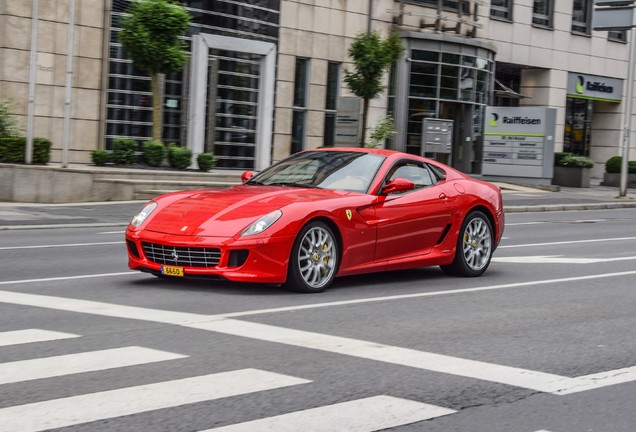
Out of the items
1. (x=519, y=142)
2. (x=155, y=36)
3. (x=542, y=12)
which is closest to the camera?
(x=155, y=36)

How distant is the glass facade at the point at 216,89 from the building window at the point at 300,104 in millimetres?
1634

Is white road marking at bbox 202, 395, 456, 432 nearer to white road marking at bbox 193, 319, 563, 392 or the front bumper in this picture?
white road marking at bbox 193, 319, 563, 392

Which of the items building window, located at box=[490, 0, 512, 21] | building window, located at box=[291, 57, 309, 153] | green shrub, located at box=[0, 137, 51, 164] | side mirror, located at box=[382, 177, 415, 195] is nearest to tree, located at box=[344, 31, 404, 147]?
building window, located at box=[291, 57, 309, 153]

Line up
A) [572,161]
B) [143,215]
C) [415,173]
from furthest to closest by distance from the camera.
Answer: [572,161] → [415,173] → [143,215]

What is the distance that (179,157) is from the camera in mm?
27469

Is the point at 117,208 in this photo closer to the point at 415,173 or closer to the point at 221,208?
the point at 415,173

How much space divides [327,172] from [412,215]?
930 millimetres

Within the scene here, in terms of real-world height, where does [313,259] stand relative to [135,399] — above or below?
above

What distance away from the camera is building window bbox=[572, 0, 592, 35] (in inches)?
1812

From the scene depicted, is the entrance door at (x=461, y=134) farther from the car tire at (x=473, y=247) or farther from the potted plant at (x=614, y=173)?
the car tire at (x=473, y=247)

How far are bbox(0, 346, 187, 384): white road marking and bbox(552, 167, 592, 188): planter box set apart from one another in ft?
111

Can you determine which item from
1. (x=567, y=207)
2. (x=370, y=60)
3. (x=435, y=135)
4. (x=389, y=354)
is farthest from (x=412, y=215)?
(x=435, y=135)

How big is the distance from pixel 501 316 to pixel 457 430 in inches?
155

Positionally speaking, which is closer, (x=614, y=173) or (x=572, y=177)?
(x=572, y=177)
